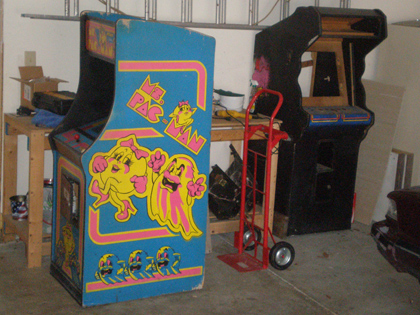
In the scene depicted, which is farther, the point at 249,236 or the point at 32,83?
the point at 249,236

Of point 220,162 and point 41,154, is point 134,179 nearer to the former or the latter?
point 41,154

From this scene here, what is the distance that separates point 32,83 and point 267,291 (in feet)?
6.55

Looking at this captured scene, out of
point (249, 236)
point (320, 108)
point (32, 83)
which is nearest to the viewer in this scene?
point (32, 83)

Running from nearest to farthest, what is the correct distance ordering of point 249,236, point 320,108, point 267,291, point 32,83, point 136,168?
point 136,168 < point 267,291 < point 32,83 < point 249,236 < point 320,108

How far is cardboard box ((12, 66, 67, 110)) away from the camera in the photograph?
11.9ft

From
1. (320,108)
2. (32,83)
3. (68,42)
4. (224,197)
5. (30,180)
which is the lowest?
(224,197)

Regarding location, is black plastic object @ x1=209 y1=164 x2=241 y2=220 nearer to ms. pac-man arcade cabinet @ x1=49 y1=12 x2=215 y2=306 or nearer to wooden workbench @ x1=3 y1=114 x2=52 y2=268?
ms. pac-man arcade cabinet @ x1=49 y1=12 x2=215 y2=306

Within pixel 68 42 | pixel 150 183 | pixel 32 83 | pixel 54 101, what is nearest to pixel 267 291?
pixel 150 183

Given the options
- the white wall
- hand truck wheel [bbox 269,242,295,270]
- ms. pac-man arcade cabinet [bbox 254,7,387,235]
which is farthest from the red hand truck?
the white wall

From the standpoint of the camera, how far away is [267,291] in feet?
11.0

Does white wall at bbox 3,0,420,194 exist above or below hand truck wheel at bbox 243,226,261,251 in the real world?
above

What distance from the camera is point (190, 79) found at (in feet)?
9.89

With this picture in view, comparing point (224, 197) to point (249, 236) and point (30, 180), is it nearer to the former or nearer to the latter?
point (249, 236)

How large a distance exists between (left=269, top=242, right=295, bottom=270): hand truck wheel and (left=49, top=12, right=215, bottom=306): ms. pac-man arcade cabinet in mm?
581
